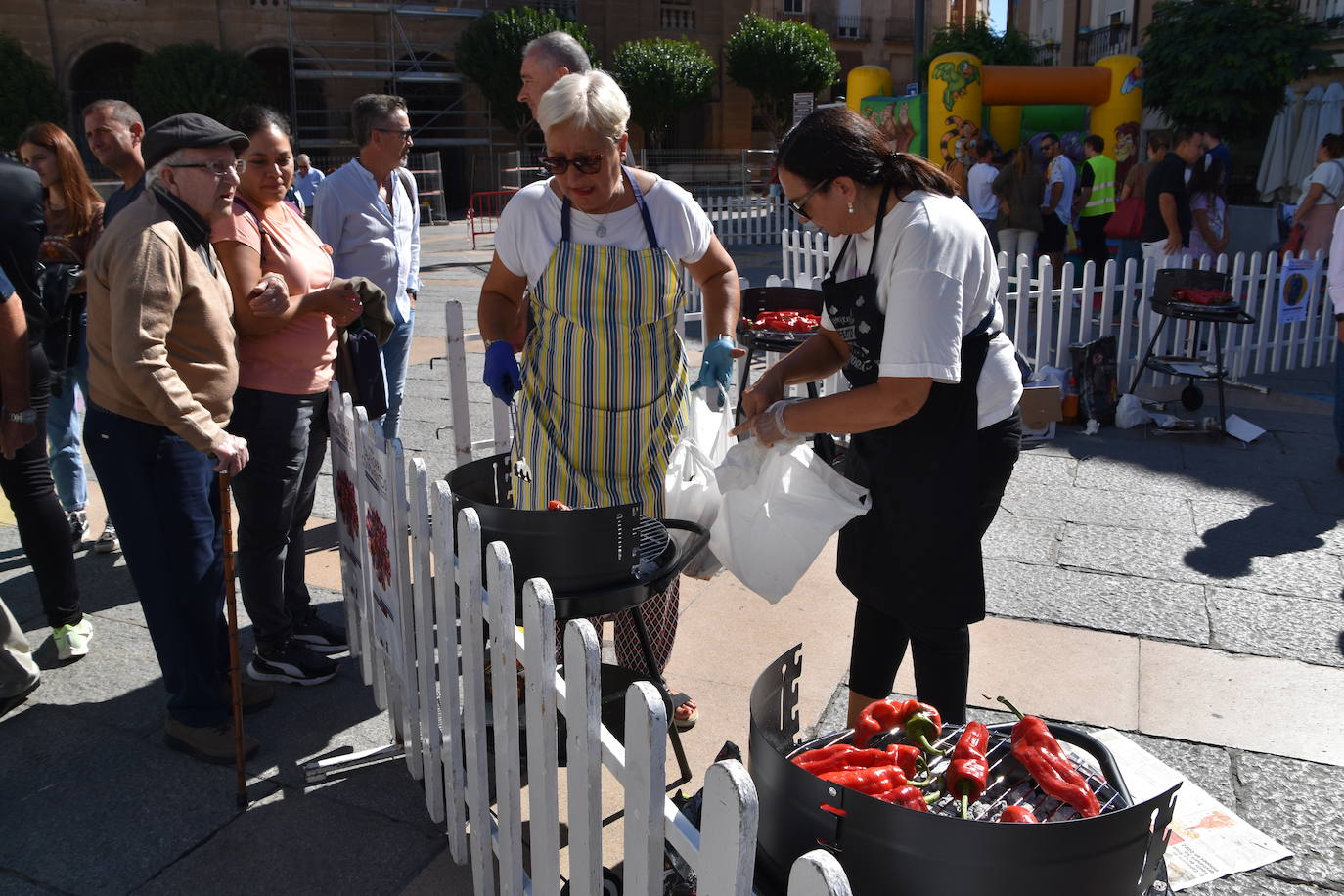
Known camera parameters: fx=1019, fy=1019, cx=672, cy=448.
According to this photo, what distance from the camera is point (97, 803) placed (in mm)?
2871

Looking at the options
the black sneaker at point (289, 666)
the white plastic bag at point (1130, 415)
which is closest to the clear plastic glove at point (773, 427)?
the black sneaker at point (289, 666)

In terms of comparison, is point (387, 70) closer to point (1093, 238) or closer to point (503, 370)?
point (1093, 238)

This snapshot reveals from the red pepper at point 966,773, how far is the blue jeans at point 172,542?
7.18 ft

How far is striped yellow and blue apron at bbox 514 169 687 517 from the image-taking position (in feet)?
9.35

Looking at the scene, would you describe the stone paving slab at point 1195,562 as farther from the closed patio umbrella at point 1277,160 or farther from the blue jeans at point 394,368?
the closed patio umbrella at point 1277,160

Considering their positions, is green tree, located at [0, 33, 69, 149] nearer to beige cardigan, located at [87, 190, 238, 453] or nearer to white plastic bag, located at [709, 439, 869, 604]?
beige cardigan, located at [87, 190, 238, 453]

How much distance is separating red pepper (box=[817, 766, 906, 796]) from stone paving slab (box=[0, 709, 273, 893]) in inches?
73.5

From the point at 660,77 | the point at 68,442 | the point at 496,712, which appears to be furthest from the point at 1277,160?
the point at 496,712

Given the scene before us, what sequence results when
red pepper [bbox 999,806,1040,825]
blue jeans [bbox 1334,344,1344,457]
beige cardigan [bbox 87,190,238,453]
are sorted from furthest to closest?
blue jeans [bbox 1334,344,1344,457], beige cardigan [bbox 87,190,238,453], red pepper [bbox 999,806,1040,825]

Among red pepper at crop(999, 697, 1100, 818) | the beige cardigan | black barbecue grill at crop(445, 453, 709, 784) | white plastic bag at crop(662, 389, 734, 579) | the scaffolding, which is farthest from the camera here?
the scaffolding

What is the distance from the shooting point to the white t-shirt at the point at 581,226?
Answer: 287 cm

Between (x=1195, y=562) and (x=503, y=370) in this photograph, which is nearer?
(x=503, y=370)

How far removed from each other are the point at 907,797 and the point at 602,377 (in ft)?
4.96

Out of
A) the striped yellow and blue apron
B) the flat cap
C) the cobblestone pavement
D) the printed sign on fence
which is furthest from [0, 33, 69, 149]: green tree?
the striped yellow and blue apron
